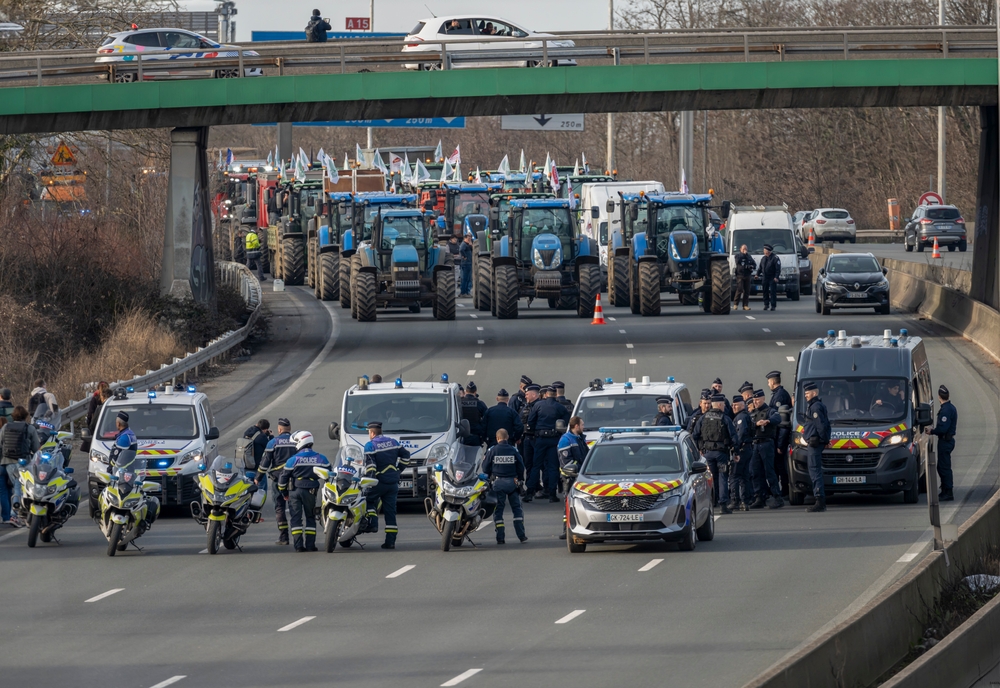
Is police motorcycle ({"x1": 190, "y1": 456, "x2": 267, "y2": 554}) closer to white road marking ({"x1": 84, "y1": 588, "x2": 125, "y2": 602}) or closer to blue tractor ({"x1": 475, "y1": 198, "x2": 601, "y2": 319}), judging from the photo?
white road marking ({"x1": 84, "y1": 588, "x2": 125, "y2": 602})

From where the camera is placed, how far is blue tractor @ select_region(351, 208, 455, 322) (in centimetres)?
4022

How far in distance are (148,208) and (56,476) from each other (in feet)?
100.0

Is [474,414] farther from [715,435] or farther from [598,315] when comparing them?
[598,315]

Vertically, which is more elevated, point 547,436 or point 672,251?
point 672,251

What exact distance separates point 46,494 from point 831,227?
187 ft

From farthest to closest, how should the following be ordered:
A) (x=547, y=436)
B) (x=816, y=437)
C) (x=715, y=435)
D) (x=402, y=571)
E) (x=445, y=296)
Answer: (x=445, y=296)
(x=547, y=436)
(x=715, y=435)
(x=816, y=437)
(x=402, y=571)

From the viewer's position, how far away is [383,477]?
18.9 meters

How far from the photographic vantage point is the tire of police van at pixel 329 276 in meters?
46.2

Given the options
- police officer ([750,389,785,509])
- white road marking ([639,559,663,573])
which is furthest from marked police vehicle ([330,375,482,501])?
white road marking ([639,559,663,573])

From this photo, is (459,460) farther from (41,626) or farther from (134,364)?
(134,364)

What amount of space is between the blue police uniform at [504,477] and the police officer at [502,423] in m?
3.32

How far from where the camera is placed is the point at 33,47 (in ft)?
153

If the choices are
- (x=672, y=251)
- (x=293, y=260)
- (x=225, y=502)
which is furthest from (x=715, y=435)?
(x=293, y=260)

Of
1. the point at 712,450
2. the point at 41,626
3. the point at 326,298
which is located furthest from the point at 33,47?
the point at 41,626
